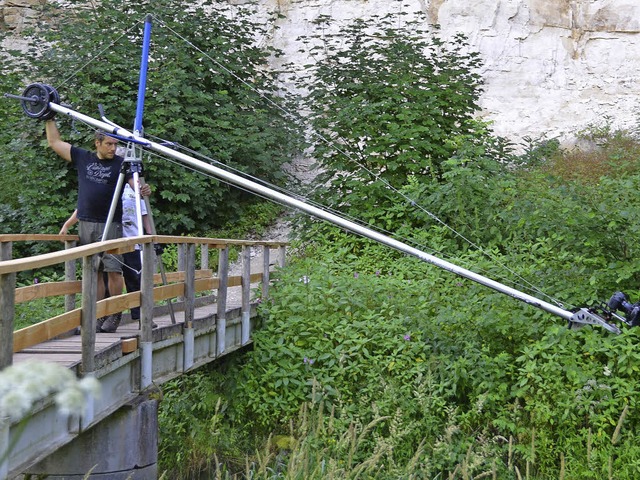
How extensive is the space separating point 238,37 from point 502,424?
436 inches

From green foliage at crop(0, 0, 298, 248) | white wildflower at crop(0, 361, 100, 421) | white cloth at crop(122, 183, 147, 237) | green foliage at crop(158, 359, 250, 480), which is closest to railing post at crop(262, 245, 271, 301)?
green foliage at crop(158, 359, 250, 480)

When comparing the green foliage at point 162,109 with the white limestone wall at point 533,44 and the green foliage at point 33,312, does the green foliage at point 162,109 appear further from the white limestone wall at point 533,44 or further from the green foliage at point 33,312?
the white limestone wall at point 533,44

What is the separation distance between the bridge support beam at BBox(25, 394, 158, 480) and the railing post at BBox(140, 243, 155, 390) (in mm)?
182

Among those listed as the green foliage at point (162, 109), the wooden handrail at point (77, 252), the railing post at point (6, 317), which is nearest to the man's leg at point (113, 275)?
the wooden handrail at point (77, 252)

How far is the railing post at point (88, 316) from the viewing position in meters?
5.05

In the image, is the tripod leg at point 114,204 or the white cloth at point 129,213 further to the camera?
the white cloth at point 129,213

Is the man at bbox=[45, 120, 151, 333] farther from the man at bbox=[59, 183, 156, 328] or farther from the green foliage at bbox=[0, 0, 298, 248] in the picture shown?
the green foliage at bbox=[0, 0, 298, 248]

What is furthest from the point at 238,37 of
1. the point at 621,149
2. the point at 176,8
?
the point at 621,149

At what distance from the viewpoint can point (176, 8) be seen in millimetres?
16016

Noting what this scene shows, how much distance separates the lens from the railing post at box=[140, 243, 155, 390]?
245 inches

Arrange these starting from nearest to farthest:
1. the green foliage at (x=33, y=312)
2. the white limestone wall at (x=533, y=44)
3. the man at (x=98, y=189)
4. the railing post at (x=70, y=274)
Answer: the man at (x=98, y=189), the railing post at (x=70, y=274), the green foliage at (x=33, y=312), the white limestone wall at (x=533, y=44)

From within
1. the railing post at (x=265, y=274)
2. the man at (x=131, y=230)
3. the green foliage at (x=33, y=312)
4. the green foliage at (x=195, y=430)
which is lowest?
the green foliage at (x=195, y=430)

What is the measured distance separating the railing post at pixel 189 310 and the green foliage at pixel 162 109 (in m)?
6.67

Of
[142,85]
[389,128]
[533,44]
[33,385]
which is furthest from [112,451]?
[533,44]
